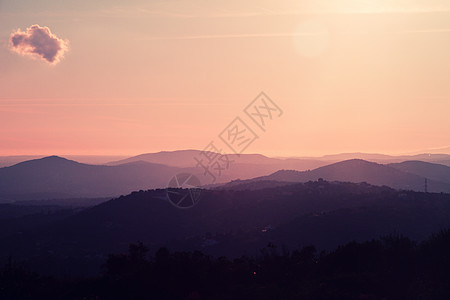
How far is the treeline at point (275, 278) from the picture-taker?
31656 millimetres

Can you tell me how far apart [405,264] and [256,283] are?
39.3 feet

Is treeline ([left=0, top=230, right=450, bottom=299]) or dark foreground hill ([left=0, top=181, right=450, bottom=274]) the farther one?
dark foreground hill ([left=0, top=181, right=450, bottom=274])

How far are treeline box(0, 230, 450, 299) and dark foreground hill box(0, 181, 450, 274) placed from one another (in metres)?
51.7

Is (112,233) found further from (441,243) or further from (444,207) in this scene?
(441,243)

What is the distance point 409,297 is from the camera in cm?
2888

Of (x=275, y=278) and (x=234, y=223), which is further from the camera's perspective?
(x=234, y=223)

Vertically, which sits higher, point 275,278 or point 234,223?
point 275,278

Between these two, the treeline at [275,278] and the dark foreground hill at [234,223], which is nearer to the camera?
the treeline at [275,278]

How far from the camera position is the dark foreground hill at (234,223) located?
4220 inches

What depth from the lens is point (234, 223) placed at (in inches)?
5512

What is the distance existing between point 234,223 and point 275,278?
102m

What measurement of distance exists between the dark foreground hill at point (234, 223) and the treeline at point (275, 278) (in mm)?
51673

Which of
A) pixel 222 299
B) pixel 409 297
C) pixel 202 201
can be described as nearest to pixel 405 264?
pixel 409 297

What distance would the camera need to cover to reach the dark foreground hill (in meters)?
107
